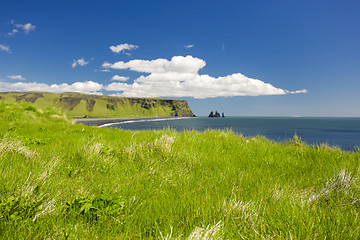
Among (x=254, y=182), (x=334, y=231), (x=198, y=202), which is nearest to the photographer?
(x=334, y=231)

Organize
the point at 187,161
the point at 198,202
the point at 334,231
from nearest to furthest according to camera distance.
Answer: the point at 334,231 → the point at 198,202 → the point at 187,161

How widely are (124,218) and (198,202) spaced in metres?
0.92

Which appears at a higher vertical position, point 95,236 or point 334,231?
point 334,231

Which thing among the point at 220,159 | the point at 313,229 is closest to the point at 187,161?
the point at 220,159

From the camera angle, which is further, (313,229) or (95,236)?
(313,229)

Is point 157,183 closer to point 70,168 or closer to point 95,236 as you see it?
point 95,236

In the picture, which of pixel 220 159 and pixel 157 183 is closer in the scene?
pixel 157 183

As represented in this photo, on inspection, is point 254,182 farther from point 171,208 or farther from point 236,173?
point 171,208

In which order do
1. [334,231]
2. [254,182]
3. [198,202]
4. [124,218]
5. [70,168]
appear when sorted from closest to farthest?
[334,231] → [124,218] → [198,202] → [254,182] → [70,168]

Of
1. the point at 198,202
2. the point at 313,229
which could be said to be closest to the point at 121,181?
the point at 198,202

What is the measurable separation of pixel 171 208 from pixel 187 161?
6.77ft

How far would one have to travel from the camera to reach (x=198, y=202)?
231cm

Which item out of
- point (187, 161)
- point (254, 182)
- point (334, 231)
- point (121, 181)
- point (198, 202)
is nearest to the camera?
point (334, 231)

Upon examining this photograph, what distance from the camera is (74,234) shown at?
172cm
